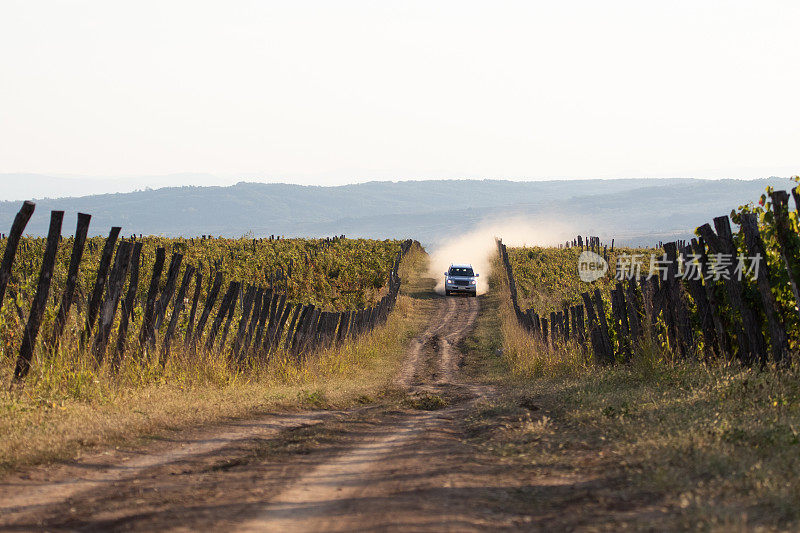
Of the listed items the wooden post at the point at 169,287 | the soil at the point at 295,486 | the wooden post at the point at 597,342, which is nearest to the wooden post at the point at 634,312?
the wooden post at the point at 597,342

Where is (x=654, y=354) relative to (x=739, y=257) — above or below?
below

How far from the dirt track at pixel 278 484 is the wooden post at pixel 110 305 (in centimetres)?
286

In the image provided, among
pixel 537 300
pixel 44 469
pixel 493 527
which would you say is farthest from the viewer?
pixel 537 300

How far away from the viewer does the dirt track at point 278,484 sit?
5.32 metres

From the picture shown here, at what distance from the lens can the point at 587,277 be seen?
49.0 metres

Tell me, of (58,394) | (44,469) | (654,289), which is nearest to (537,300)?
(654,289)

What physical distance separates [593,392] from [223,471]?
21.7ft

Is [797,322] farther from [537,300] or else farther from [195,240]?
[195,240]

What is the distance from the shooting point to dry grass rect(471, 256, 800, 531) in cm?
518

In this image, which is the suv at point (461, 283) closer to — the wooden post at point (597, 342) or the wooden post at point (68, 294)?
the wooden post at point (597, 342)

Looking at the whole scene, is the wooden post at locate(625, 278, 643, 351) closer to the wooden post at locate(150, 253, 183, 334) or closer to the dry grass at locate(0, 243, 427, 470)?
the dry grass at locate(0, 243, 427, 470)

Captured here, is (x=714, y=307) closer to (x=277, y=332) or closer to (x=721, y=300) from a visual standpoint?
(x=721, y=300)

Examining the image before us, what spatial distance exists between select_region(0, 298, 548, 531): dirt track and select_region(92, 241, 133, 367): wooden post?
9.39 feet

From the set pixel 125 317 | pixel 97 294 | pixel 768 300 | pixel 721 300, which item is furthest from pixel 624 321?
pixel 97 294
